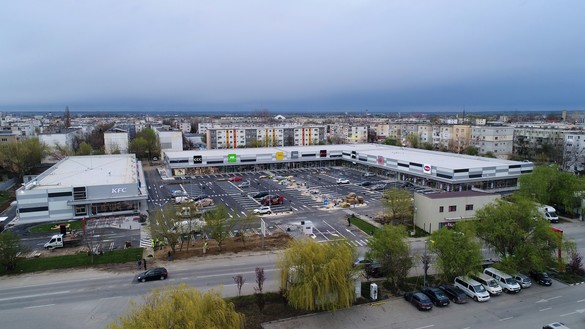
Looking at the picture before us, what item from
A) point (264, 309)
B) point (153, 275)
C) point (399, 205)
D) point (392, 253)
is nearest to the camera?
point (264, 309)

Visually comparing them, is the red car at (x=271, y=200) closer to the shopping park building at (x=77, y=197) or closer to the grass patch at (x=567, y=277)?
the shopping park building at (x=77, y=197)

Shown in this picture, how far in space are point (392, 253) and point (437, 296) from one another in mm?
2220

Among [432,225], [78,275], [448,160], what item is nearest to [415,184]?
[448,160]

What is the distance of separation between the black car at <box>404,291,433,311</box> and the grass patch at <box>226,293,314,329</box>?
400 cm

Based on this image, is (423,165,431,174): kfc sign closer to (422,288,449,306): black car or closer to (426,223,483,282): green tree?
(426,223,483,282): green tree

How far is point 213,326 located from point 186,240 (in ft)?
46.1

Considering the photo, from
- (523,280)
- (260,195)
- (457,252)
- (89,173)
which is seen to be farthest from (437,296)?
(89,173)

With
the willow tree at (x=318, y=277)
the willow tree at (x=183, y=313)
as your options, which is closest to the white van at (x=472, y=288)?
the willow tree at (x=318, y=277)

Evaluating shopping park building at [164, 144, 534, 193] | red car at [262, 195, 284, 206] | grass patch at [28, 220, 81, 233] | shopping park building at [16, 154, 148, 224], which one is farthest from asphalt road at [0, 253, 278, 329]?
shopping park building at [164, 144, 534, 193]

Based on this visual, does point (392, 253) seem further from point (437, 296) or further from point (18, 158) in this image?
point (18, 158)

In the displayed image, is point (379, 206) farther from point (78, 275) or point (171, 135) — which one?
point (171, 135)

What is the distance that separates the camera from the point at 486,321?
45.2 feet

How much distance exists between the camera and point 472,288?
15578 millimetres

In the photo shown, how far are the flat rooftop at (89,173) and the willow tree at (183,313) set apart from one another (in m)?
22.9
